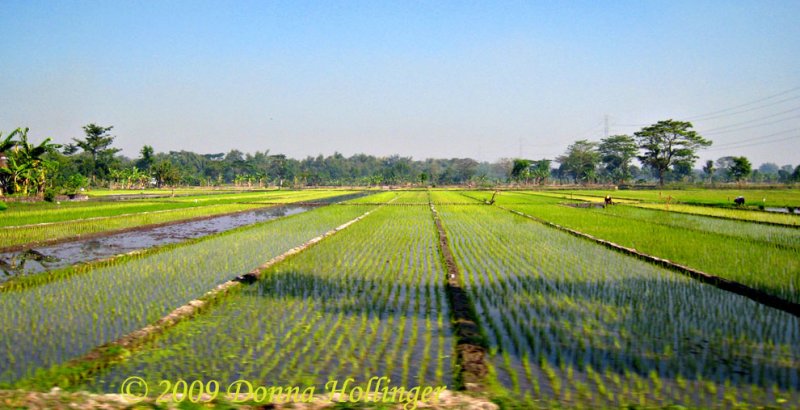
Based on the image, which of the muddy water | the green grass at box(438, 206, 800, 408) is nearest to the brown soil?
the muddy water

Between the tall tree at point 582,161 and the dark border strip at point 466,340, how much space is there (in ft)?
276

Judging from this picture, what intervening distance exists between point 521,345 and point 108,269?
7939mm

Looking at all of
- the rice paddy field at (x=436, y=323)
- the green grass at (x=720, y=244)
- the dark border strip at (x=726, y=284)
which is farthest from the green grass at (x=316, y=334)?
the green grass at (x=720, y=244)

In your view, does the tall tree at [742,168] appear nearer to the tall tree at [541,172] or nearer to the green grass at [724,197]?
the green grass at [724,197]

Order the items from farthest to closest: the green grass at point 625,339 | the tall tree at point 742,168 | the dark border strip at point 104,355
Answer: the tall tree at point 742,168 < the dark border strip at point 104,355 < the green grass at point 625,339

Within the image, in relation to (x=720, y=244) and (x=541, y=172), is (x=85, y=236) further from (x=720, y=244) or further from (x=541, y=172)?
(x=541, y=172)

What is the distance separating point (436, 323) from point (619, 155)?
95.6m

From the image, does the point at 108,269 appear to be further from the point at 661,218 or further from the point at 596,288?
the point at 661,218

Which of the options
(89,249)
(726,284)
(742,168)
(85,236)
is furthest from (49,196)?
(742,168)

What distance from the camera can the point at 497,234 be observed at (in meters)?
15.3

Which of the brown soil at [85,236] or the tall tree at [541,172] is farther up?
→ the tall tree at [541,172]

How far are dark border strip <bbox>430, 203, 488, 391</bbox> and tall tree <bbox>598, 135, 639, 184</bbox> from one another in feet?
291

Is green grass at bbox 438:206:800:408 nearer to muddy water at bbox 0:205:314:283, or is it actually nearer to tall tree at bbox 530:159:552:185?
muddy water at bbox 0:205:314:283

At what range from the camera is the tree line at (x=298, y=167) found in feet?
100
